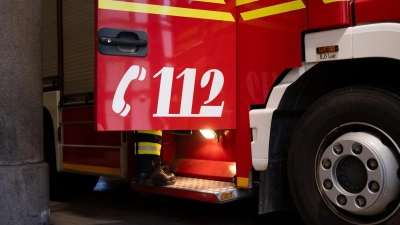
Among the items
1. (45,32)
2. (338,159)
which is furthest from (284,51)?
(45,32)

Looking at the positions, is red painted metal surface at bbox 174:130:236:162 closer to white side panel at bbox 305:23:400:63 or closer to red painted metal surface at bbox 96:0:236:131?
red painted metal surface at bbox 96:0:236:131

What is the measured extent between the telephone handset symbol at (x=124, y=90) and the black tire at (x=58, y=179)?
251 centimetres

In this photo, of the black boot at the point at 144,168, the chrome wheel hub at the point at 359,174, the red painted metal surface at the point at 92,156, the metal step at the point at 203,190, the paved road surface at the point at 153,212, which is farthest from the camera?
the red painted metal surface at the point at 92,156

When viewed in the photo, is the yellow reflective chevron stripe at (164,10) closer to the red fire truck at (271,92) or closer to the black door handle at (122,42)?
the red fire truck at (271,92)

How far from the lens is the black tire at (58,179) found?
5.84 meters

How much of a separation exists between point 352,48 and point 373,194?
0.84 m

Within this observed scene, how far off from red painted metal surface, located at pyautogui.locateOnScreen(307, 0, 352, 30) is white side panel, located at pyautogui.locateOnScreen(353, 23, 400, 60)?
0.32 feet

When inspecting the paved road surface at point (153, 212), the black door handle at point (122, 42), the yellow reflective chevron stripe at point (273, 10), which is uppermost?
the yellow reflective chevron stripe at point (273, 10)

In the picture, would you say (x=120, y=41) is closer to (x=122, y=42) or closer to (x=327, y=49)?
(x=122, y=42)

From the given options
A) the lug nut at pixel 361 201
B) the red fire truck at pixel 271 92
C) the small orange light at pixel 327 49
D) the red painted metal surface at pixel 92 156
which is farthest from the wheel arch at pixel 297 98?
the red painted metal surface at pixel 92 156

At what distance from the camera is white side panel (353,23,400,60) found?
291cm

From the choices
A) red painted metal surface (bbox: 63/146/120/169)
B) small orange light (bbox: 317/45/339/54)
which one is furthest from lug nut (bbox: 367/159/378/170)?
red painted metal surface (bbox: 63/146/120/169)

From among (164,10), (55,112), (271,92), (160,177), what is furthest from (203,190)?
(55,112)

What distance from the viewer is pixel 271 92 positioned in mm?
3590
